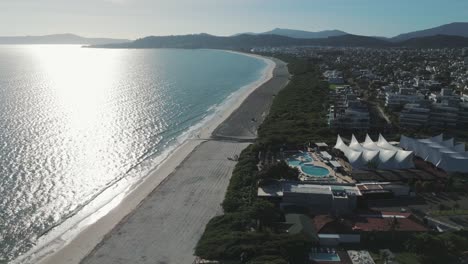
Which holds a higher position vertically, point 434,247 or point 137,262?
point 434,247

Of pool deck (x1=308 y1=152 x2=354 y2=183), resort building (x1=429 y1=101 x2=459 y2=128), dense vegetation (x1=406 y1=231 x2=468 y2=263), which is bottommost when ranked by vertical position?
pool deck (x1=308 y1=152 x2=354 y2=183)

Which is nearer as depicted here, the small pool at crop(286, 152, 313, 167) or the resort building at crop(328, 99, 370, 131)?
the small pool at crop(286, 152, 313, 167)

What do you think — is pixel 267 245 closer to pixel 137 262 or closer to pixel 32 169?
pixel 137 262

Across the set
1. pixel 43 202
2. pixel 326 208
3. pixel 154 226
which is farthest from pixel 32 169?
pixel 326 208

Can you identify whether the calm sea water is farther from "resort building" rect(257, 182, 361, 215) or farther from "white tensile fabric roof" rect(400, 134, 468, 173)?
"white tensile fabric roof" rect(400, 134, 468, 173)

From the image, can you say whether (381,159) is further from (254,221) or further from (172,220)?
(172,220)

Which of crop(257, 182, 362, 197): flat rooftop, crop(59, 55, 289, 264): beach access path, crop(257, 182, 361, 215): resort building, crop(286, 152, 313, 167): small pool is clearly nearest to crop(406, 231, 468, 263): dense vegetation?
crop(257, 182, 361, 215): resort building
